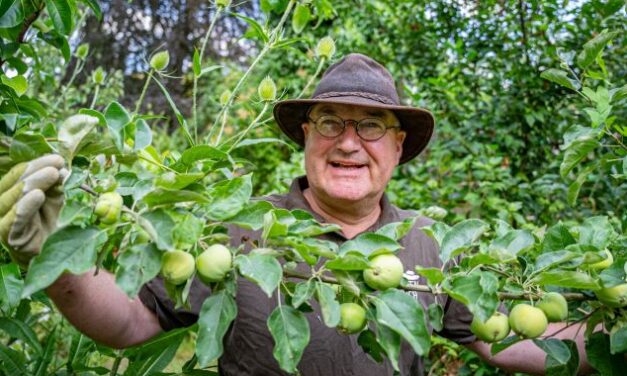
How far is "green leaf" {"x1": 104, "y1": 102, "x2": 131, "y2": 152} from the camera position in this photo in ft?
3.06

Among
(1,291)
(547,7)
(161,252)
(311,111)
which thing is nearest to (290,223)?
(161,252)

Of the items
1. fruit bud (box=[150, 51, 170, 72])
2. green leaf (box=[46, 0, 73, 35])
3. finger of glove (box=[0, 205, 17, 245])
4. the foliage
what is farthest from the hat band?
finger of glove (box=[0, 205, 17, 245])

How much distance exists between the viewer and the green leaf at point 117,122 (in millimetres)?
932

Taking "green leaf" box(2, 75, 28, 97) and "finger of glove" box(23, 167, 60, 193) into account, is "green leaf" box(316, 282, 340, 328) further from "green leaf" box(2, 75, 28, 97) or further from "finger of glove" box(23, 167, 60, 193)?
"green leaf" box(2, 75, 28, 97)

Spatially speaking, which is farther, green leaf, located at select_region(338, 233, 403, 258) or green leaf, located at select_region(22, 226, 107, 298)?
green leaf, located at select_region(338, 233, 403, 258)

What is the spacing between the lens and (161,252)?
864 millimetres

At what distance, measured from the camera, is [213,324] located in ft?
3.06

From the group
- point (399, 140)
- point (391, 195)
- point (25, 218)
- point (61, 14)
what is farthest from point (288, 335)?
point (391, 195)

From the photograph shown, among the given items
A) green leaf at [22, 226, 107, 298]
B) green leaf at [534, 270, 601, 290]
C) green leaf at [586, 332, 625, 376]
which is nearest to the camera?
green leaf at [22, 226, 107, 298]

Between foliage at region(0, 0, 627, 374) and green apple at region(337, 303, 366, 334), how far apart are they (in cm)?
1

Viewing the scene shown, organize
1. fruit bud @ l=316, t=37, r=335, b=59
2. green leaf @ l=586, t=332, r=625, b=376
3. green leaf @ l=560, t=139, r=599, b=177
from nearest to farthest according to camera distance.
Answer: green leaf @ l=586, t=332, r=625, b=376, green leaf @ l=560, t=139, r=599, b=177, fruit bud @ l=316, t=37, r=335, b=59

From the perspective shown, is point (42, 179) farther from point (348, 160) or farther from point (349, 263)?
point (348, 160)

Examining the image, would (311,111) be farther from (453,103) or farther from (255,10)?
→ (255,10)

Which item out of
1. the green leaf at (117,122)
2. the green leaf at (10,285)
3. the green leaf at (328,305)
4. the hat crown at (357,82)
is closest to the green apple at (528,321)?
the green leaf at (328,305)
